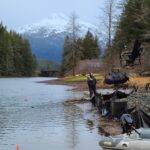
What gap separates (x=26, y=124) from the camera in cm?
2870

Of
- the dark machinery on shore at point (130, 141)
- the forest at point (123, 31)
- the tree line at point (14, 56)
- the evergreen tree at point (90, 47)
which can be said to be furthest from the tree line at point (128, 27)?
the tree line at point (14, 56)

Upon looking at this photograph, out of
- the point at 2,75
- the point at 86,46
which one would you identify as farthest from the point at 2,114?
the point at 2,75

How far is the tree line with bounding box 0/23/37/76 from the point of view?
543 feet

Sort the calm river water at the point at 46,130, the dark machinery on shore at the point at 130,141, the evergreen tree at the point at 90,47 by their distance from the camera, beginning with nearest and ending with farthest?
the dark machinery on shore at the point at 130,141, the calm river water at the point at 46,130, the evergreen tree at the point at 90,47

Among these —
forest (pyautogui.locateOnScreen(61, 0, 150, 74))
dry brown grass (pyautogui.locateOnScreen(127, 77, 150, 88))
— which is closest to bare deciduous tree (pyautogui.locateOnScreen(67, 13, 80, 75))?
forest (pyautogui.locateOnScreen(61, 0, 150, 74))

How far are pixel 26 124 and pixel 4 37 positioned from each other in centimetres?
14060

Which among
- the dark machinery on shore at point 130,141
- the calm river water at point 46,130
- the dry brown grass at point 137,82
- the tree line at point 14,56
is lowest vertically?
the calm river water at point 46,130

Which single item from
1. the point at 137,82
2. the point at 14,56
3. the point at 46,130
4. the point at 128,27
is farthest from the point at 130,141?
the point at 14,56

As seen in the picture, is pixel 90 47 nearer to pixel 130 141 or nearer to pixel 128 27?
pixel 128 27

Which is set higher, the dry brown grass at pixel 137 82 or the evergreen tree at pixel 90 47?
the evergreen tree at pixel 90 47

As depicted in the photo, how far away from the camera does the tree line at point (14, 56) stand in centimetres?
16550

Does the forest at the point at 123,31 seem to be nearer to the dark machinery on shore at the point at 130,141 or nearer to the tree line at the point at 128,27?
the tree line at the point at 128,27

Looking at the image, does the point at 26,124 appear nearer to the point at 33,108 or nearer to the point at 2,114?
the point at 2,114

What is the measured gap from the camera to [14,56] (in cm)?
17450
